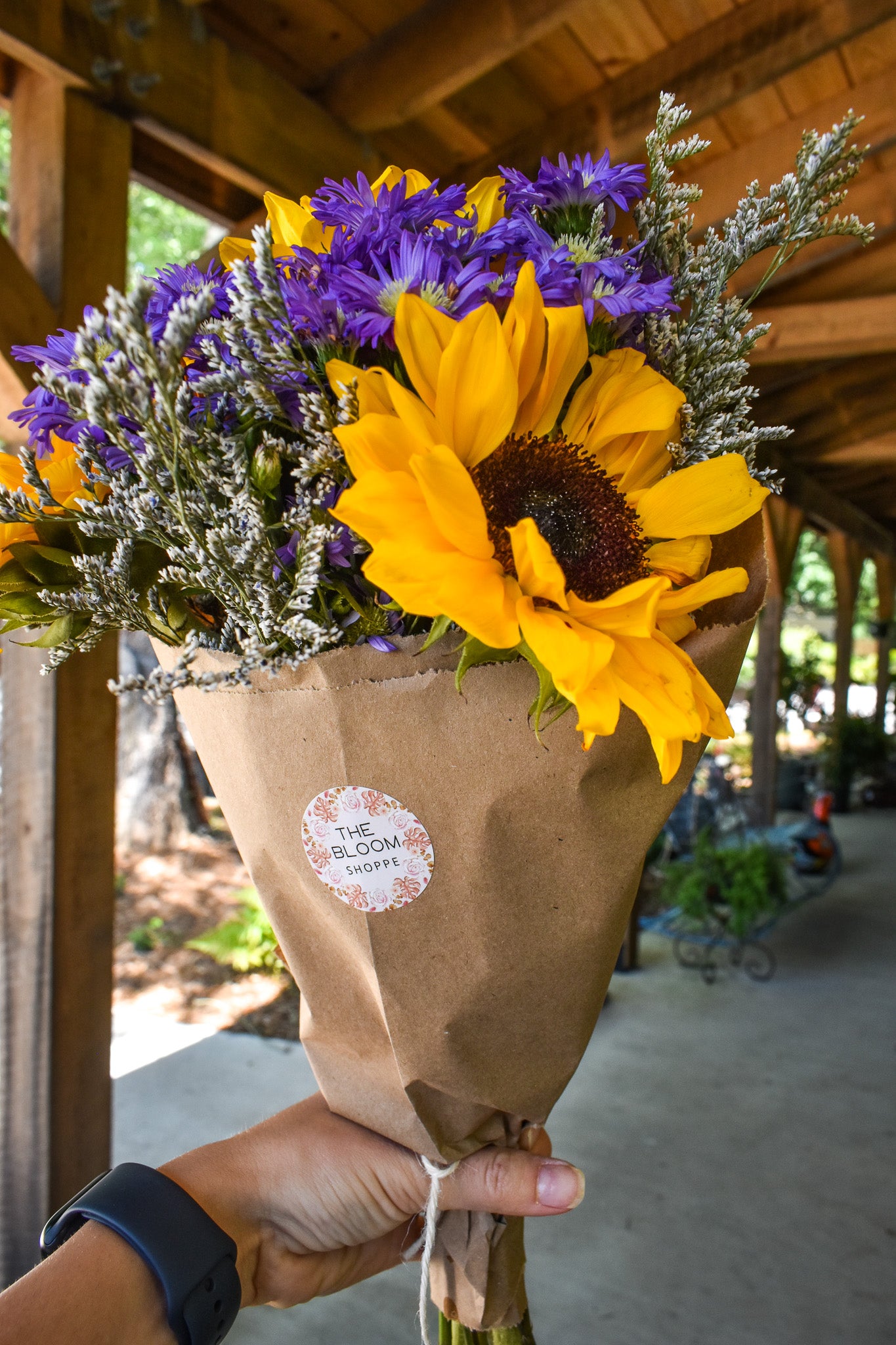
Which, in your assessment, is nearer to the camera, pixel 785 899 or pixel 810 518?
pixel 785 899

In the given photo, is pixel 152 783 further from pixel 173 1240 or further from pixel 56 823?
pixel 173 1240

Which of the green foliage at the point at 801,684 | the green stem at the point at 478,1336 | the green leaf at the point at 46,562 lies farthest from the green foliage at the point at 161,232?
the green foliage at the point at 801,684

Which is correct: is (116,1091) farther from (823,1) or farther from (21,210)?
(823,1)

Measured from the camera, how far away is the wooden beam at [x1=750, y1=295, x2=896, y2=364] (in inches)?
159

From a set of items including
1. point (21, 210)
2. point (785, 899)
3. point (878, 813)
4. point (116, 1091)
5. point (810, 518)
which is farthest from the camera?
point (878, 813)

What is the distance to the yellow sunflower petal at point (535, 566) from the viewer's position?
0.47m

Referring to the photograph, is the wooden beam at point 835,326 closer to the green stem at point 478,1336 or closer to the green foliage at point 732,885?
the green foliage at point 732,885

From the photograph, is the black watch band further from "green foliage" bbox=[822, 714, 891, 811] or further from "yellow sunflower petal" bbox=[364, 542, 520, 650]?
"green foliage" bbox=[822, 714, 891, 811]

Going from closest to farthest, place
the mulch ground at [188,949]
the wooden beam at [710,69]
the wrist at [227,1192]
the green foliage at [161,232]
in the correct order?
the wrist at [227,1192], the wooden beam at [710,69], the mulch ground at [188,949], the green foliage at [161,232]

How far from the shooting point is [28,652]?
1827mm

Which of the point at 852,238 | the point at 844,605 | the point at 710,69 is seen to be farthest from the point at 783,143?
the point at 844,605

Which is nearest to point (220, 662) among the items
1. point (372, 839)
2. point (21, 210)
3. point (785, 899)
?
point (372, 839)

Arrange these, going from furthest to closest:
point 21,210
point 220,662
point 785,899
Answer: point 785,899 → point 21,210 → point 220,662

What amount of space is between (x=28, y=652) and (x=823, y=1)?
2595mm
